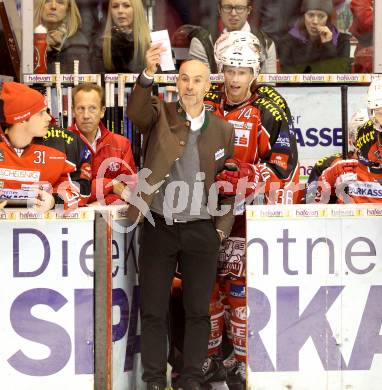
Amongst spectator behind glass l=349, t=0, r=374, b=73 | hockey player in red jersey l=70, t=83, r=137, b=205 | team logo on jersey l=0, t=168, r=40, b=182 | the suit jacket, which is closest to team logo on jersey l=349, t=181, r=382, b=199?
the suit jacket

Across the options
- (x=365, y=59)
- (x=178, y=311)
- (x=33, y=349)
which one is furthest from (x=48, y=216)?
(x=365, y=59)

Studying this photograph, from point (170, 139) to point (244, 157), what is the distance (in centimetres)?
65

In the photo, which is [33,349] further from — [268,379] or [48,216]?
[268,379]

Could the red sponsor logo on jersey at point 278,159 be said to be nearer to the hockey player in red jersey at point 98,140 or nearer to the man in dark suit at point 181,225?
the man in dark suit at point 181,225

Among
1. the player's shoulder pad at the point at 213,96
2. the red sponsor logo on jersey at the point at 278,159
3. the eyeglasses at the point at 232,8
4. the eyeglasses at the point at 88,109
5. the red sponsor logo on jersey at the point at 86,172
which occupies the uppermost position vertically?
the eyeglasses at the point at 232,8

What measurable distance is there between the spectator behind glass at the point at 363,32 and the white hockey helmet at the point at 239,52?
188 centimetres

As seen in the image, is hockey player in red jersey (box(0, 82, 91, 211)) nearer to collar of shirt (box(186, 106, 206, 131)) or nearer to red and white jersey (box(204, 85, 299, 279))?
collar of shirt (box(186, 106, 206, 131))

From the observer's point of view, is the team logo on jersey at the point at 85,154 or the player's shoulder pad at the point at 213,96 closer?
the team logo on jersey at the point at 85,154

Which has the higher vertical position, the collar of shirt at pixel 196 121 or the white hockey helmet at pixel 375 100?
the white hockey helmet at pixel 375 100

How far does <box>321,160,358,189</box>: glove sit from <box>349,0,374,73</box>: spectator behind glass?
4.83 ft

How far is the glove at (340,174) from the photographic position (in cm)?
633

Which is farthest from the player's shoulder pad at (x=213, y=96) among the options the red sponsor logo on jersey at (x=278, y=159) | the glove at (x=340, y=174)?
the glove at (x=340, y=174)

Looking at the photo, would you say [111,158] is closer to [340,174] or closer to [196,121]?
[196,121]

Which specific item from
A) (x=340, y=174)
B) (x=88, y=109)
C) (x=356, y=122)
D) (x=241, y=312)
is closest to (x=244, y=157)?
(x=340, y=174)
